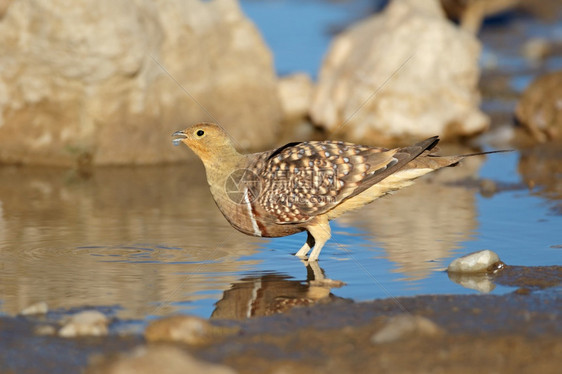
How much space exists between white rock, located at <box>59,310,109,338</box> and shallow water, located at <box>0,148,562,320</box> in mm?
515

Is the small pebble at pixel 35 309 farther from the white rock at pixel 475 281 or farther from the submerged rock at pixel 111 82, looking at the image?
the submerged rock at pixel 111 82

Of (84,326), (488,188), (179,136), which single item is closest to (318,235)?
(179,136)

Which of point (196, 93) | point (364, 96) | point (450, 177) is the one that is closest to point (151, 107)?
point (196, 93)

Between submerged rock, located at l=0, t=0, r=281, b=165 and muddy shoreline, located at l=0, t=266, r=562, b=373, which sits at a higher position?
submerged rock, located at l=0, t=0, r=281, b=165

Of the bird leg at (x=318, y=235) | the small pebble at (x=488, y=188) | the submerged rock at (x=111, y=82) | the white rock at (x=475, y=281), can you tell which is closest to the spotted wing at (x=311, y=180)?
the bird leg at (x=318, y=235)

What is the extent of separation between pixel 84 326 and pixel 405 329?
2152 mm

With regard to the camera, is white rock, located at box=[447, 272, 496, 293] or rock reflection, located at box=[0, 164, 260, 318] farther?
rock reflection, located at box=[0, 164, 260, 318]

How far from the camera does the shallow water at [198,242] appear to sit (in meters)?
7.91

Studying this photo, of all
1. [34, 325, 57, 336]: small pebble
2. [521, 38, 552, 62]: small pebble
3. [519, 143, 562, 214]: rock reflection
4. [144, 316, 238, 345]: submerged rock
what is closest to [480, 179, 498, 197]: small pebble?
[519, 143, 562, 214]: rock reflection

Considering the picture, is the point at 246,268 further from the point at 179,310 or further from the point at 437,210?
the point at 437,210

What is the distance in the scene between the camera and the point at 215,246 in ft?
31.4

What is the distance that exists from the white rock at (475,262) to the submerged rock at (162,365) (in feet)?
10.2

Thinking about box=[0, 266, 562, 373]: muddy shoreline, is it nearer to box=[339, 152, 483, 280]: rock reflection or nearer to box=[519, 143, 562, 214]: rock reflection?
box=[339, 152, 483, 280]: rock reflection

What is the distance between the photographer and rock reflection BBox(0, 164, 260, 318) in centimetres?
789
